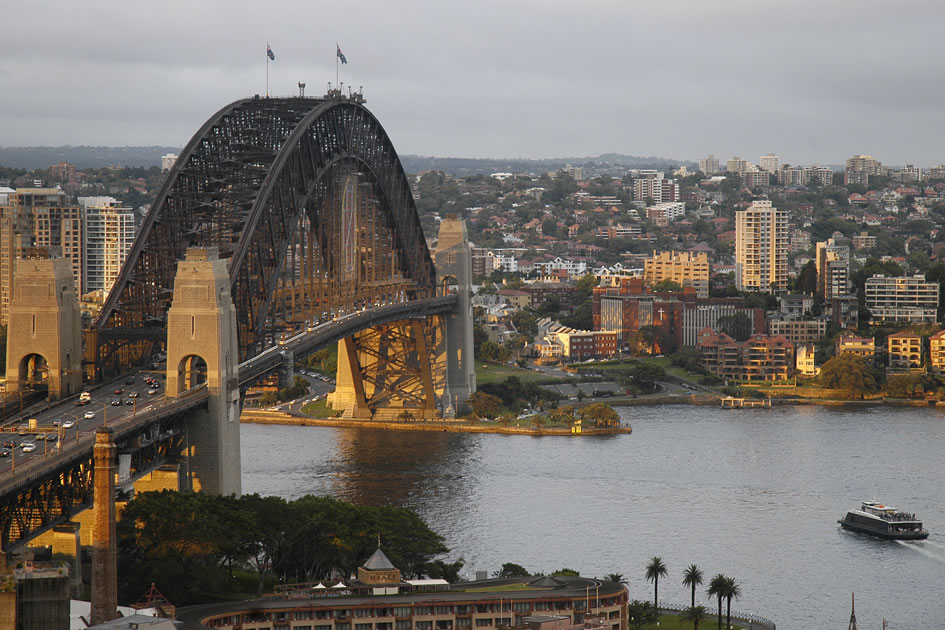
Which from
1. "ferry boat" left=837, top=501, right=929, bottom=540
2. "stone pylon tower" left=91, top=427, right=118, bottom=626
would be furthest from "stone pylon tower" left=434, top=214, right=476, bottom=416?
"stone pylon tower" left=91, top=427, right=118, bottom=626

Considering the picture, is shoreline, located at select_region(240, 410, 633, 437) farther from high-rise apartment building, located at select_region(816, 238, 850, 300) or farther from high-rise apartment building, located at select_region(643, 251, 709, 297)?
high-rise apartment building, located at select_region(643, 251, 709, 297)

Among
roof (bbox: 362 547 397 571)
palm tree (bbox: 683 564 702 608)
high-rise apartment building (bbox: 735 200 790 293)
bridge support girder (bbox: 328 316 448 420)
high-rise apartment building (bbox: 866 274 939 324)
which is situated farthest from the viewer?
high-rise apartment building (bbox: 735 200 790 293)

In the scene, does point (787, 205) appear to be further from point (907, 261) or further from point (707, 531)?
point (707, 531)

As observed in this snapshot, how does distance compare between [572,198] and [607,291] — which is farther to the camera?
[572,198]

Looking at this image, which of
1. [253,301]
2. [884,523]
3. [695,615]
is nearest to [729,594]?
[695,615]

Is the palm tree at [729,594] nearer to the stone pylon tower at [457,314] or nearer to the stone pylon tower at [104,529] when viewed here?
the stone pylon tower at [104,529]

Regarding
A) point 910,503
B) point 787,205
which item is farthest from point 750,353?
point 787,205

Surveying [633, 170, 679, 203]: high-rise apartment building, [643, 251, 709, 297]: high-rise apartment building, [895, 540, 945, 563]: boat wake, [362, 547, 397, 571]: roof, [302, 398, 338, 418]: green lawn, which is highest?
[633, 170, 679, 203]: high-rise apartment building
